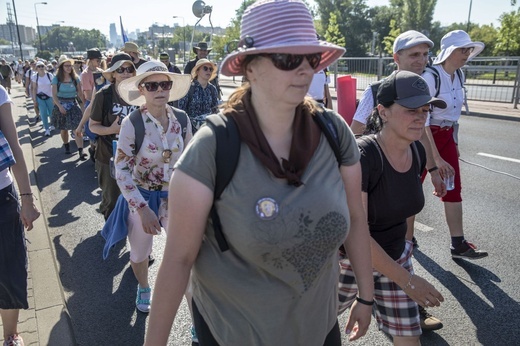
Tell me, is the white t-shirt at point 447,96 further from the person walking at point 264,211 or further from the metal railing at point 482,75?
the metal railing at point 482,75

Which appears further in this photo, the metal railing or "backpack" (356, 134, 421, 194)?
the metal railing

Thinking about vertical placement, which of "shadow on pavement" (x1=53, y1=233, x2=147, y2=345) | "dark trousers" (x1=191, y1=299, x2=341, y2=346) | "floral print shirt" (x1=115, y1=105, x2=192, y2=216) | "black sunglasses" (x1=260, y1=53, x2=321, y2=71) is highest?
"black sunglasses" (x1=260, y1=53, x2=321, y2=71)

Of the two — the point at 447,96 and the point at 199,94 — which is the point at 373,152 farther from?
the point at 199,94

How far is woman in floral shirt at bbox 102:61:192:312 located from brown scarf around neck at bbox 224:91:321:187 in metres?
1.72

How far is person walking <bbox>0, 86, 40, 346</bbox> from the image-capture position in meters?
2.72

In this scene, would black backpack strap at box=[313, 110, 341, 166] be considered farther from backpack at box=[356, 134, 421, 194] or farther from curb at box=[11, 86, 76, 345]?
curb at box=[11, 86, 76, 345]

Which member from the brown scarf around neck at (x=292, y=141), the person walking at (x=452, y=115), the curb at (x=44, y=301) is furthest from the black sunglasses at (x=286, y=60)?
the person walking at (x=452, y=115)

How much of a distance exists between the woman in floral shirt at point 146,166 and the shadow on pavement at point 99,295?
0.20 meters

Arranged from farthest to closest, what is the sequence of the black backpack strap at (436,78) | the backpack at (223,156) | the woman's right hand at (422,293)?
1. the black backpack strap at (436,78)
2. the woman's right hand at (422,293)
3. the backpack at (223,156)

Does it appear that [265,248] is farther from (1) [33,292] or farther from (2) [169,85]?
(1) [33,292]

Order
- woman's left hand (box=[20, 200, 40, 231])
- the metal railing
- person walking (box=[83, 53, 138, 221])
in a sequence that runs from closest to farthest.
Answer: woman's left hand (box=[20, 200, 40, 231])
person walking (box=[83, 53, 138, 221])
the metal railing

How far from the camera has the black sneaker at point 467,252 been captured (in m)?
4.07

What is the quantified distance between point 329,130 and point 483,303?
255 cm

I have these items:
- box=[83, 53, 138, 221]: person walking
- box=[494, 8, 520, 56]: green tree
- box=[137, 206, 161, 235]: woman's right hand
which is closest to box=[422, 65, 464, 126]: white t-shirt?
box=[137, 206, 161, 235]: woman's right hand
